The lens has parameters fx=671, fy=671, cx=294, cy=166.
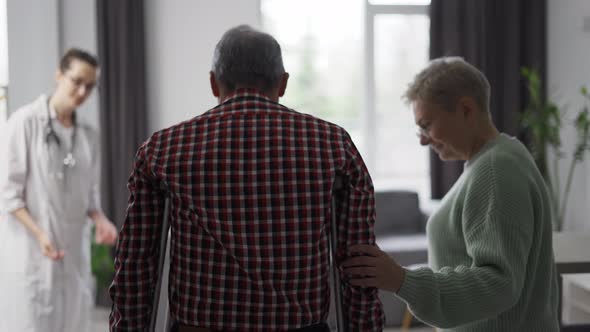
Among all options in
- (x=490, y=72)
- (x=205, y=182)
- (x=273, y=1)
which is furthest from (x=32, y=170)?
(x=490, y=72)

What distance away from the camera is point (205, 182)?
4.23 feet

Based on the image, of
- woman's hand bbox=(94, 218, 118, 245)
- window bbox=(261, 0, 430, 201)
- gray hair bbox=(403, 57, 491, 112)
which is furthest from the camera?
window bbox=(261, 0, 430, 201)

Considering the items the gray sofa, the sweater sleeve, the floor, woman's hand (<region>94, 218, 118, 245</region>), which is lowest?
the floor

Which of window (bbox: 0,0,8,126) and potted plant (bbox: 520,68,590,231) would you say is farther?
potted plant (bbox: 520,68,590,231)

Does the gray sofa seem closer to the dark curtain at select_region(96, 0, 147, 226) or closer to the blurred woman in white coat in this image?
the dark curtain at select_region(96, 0, 147, 226)

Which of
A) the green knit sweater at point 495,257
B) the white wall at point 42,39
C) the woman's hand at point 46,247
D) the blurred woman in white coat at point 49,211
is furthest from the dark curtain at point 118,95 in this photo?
the green knit sweater at point 495,257

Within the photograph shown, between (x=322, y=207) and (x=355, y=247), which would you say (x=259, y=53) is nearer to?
(x=322, y=207)

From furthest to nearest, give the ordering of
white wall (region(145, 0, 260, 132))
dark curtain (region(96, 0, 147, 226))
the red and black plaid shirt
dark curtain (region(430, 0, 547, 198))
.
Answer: dark curtain (region(430, 0, 547, 198)), white wall (region(145, 0, 260, 132)), dark curtain (region(96, 0, 147, 226)), the red and black plaid shirt

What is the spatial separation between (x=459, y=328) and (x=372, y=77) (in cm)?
484

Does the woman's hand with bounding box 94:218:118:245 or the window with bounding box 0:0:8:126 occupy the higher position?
the window with bounding box 0:0:8:126

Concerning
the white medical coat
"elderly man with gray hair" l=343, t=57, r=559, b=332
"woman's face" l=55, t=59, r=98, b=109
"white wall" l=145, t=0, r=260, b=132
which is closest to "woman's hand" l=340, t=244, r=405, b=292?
"elderly man with gray hair" l=343, t=57, r=559, b=332

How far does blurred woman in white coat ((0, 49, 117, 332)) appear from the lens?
2.98 metres

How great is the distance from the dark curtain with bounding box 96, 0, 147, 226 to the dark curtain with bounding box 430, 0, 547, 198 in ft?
8.63

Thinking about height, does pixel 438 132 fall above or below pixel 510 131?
above
